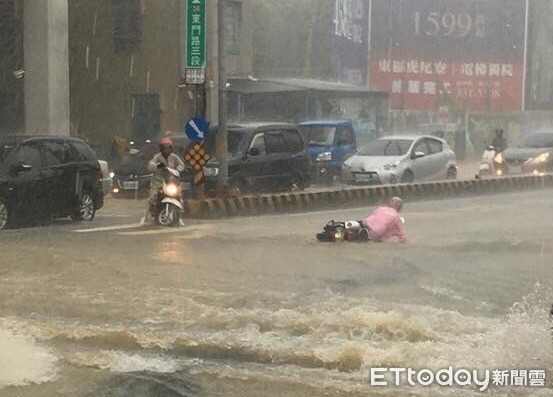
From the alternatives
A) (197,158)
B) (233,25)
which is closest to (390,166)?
(197,158)

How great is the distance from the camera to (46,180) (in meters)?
15.9

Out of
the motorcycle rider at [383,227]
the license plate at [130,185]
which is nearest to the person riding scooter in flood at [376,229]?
the motorcycle rider at [383,227]

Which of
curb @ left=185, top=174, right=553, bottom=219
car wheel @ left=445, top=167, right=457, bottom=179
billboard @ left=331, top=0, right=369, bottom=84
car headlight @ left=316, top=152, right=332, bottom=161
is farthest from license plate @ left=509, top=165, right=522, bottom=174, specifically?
billboard @ left=331, top=0, right=369, bottom=84

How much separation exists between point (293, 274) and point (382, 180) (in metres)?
12.4

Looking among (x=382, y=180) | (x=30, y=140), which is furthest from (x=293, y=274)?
(x=382, y=180)

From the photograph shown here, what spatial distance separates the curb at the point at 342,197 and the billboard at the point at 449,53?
15976 mm

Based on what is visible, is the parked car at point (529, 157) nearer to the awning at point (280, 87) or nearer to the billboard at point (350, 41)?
the awning at point (280, 87)

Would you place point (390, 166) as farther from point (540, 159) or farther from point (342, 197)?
point (540, 159)

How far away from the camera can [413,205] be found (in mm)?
21406

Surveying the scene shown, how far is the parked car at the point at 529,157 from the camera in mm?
29641

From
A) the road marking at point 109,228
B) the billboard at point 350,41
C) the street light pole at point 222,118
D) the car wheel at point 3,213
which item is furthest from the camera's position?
the billboard at point 350,41

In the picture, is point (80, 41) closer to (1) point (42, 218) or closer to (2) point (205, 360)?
(1) point (42, 218)

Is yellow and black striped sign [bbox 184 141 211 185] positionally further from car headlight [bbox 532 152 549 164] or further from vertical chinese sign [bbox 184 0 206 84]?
car headlight [bbox 532 152 549 164]

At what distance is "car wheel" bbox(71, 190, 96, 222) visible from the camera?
55.7ft
